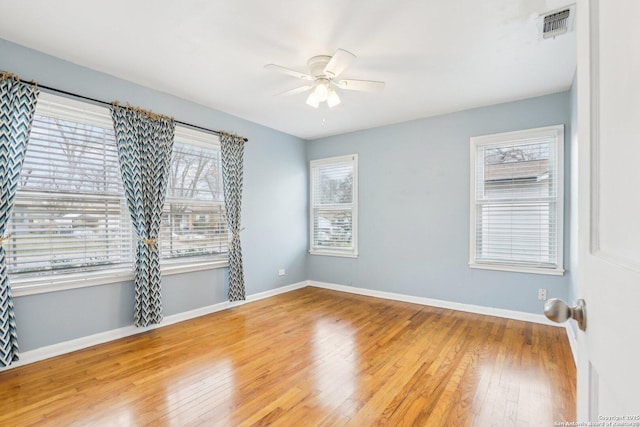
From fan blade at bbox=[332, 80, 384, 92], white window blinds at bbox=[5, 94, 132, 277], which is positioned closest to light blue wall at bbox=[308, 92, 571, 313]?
fan blade at bbox=[332, 80, 384, 92]

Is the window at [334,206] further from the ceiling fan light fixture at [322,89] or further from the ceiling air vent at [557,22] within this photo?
the ceiling air vent at [557,22]

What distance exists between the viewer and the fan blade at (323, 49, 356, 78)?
2.31 m

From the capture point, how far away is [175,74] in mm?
3107

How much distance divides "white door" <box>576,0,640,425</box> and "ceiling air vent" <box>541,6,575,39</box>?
181cm

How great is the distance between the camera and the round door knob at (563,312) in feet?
2.39

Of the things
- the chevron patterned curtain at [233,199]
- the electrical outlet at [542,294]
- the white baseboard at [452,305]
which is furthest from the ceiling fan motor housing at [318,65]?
the electrical outlet at [542,294]

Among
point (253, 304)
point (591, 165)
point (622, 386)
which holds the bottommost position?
point (253, 304)

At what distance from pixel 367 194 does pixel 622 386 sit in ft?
14.7

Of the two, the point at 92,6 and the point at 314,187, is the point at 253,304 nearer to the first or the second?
the point at 314,187

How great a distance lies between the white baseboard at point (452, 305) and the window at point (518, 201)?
53 cm

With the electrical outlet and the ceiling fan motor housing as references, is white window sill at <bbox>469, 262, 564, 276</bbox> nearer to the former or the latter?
the electrical outlet

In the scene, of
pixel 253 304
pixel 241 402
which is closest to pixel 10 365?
pixel 241 402

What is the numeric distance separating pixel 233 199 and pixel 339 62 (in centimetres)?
248

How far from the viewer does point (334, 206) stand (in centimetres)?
534
